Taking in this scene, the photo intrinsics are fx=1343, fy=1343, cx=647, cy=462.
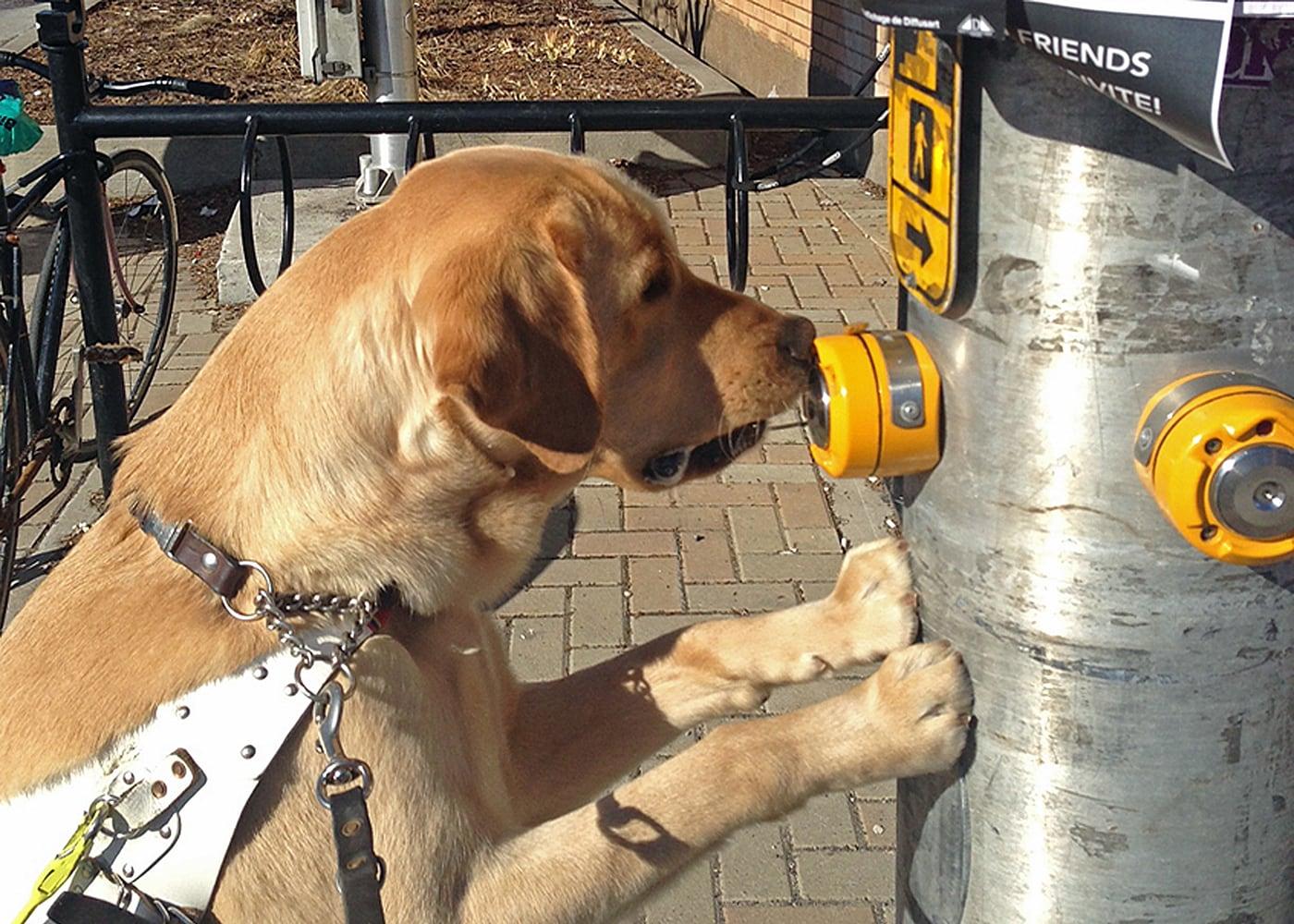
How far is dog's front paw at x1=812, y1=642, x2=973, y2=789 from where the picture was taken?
1677mm

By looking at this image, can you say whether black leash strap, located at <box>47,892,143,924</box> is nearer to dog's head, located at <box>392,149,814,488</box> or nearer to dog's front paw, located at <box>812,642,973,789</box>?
dog's head, located at <box>392,149,814,488</box>

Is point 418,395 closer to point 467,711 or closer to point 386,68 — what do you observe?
point 467,711

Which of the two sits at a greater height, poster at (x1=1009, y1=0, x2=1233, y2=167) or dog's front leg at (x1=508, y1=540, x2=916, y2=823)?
poster at (x1=1009, y1=0, x2=1233, y2=167)

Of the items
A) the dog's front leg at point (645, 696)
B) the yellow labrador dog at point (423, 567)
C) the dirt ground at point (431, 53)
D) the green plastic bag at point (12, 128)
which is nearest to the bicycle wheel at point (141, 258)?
the green plastic bag at point (12, 128)

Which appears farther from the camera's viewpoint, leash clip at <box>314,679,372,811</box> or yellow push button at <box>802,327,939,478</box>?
leash clip at <box>314,679,372,811</box>

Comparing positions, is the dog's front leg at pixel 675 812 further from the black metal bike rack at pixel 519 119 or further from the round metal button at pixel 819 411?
the black metal bike rack at pixel 519 119

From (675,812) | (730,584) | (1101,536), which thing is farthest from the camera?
(730,584)

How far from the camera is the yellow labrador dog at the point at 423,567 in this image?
81.2 inches

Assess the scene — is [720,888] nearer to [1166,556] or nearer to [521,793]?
[521,793]

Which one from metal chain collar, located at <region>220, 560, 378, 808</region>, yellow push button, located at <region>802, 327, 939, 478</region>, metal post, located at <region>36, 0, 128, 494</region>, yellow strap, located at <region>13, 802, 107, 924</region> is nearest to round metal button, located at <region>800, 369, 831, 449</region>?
yellow push button, located at <region>802, 327, 939, 478</region>

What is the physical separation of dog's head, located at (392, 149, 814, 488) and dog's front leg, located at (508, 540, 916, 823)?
35 cm

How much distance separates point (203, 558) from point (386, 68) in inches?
260

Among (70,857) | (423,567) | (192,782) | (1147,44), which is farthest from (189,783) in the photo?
(1147,44)

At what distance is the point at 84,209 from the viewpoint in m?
3.92
